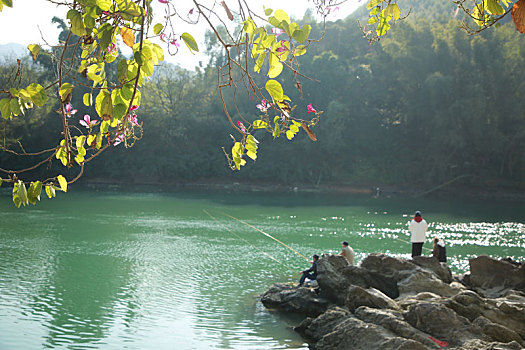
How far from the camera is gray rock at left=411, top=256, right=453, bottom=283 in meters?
9.36

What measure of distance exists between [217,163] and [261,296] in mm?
30099

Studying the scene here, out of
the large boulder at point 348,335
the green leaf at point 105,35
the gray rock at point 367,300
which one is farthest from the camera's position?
the gray rock at point 367,300

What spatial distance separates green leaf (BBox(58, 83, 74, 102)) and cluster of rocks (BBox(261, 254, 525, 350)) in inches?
195

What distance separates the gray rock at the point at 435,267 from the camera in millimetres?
9359

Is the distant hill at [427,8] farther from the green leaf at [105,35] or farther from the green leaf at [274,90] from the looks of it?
the green leaf at [105,35]

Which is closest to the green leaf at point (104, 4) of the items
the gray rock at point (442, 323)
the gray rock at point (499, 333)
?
the gray rock at point (442, 323)

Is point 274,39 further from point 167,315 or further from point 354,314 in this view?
point 167,315

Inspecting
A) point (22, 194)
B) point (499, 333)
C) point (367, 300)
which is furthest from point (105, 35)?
point (367, 300)

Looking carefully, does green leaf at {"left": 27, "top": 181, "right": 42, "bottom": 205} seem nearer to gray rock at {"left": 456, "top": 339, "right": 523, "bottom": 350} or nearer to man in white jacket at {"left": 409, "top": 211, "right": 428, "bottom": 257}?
gray rock at {"left": 456, "top": 339, "right": 523, "bottom": 350}

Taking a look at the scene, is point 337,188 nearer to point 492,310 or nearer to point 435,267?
point 435,267

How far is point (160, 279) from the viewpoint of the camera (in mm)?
11438

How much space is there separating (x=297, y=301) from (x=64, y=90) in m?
7.71

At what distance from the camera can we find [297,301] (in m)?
8.92

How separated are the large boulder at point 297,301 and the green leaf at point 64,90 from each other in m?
7.55
